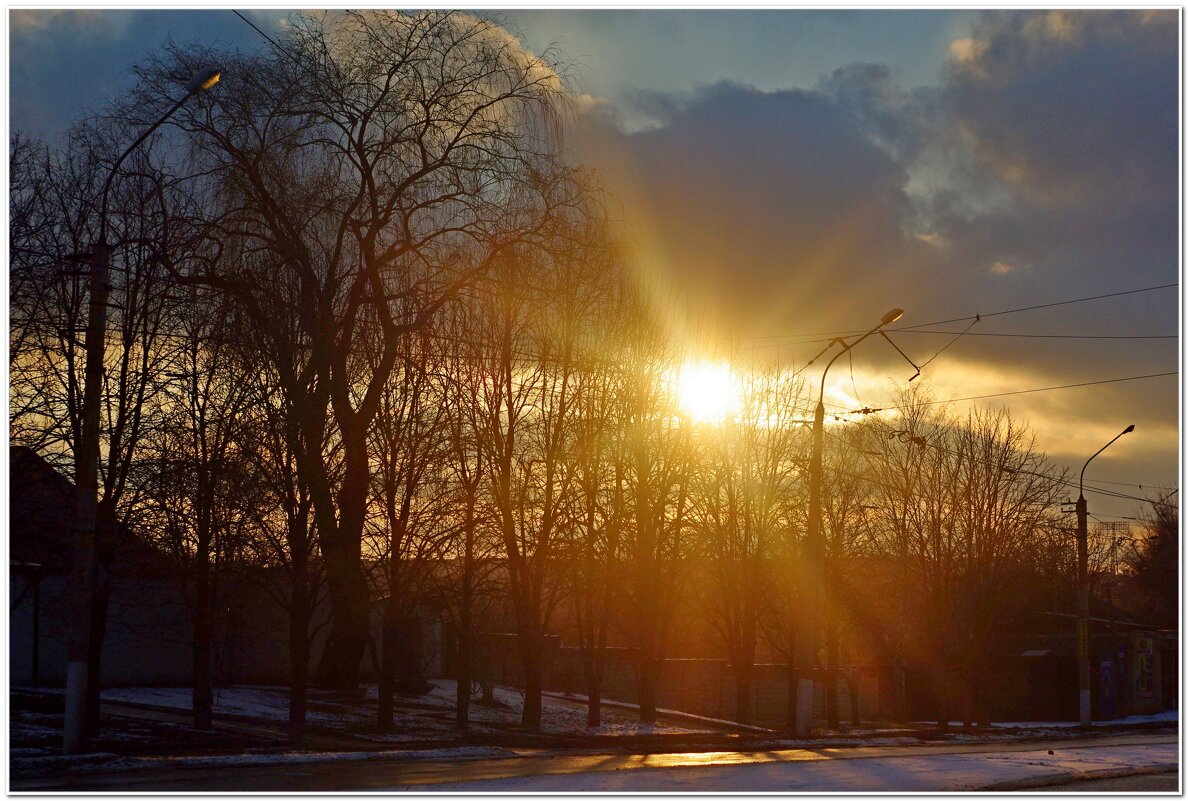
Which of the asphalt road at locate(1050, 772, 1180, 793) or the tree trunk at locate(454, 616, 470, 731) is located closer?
the asphalt road at locate(1050, 772, 1180, 793)

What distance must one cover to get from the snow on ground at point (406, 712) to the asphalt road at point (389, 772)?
15.0 feet

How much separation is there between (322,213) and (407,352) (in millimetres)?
3397

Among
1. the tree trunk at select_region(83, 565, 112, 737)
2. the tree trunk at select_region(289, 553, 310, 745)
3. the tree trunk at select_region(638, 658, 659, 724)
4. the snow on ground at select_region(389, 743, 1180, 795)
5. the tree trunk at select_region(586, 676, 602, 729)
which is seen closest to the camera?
the snow on ground at select_region(389, 743, 1180, 795)

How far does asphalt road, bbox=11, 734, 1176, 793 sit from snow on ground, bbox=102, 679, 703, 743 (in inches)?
180

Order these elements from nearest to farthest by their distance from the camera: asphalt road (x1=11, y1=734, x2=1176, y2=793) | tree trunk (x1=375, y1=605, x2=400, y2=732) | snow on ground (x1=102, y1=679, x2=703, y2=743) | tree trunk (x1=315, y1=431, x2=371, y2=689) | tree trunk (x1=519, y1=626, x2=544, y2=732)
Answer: asphalt road (x1=11, y1=734, x2=1176, y2=793) < tree trunk (x1=315, y1=431, x2=371, y2=689) < tree trunk (x1=375, y1=605, x2=400, y2=732) < snow on ground (x1=102, y1=679, x2=703, y2=743) < tree trunk (x1=519, y1=626, x2=544, y2=732)

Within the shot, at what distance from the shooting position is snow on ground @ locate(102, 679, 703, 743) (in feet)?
85.3

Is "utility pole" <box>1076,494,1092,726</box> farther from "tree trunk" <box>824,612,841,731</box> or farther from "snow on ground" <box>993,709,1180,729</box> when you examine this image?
"tree trunk" <box>824,612,841,731</box>

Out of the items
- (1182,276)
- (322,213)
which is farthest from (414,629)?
(1182,276)

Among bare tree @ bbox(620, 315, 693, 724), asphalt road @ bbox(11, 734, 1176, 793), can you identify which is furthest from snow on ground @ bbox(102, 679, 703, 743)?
asphalt road @ bbox(11, 734, 1176, 793)

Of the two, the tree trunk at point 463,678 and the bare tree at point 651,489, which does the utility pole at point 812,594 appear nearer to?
the bare tree at point 651,489

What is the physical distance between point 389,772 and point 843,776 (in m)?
6.84

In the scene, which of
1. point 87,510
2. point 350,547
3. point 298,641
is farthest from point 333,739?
point 87,510

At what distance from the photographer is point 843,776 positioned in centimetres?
1703

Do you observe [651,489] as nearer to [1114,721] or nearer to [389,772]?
[389,772]
